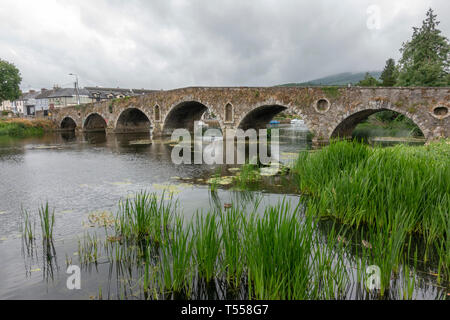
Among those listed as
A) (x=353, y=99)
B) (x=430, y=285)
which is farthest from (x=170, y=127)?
(x=430, y=285)

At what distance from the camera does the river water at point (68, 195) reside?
4.79 metres

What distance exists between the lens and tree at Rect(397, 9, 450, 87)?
31.6 metres

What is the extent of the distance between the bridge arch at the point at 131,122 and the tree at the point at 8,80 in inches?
1198

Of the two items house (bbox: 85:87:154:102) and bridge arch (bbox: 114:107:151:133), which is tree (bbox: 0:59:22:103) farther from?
bridge arch (bbox: 114:107:151:133)

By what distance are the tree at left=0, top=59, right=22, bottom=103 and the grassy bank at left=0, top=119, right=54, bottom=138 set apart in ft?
43.0

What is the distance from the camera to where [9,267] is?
520 cm

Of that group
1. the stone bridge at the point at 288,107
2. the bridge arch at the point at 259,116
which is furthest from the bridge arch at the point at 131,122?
the bridge arch at the point at 259,116

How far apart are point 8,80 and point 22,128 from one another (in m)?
19.5

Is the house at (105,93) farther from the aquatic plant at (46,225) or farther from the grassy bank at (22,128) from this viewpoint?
the aquatic plant at (46,225)

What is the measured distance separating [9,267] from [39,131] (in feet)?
160

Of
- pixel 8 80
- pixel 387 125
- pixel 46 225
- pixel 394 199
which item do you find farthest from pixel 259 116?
pixel 8 80

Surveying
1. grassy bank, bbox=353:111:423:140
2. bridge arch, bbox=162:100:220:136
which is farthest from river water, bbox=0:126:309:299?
grassy bank, bbox=353:111:423:140
